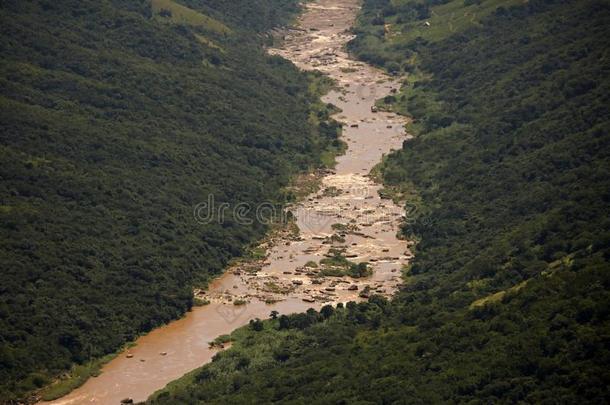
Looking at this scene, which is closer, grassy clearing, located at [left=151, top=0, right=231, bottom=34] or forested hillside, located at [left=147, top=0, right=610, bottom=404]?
forested hillside, located at [left=147, top=0, right=610, bottom=404]

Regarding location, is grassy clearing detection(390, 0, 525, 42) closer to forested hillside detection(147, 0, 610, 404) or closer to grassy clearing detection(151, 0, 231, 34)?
forested hillside detection(147, 0, 610, 404)

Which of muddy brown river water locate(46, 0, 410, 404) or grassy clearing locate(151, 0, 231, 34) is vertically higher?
grassy clearing locate(151, 0, 231, 34)

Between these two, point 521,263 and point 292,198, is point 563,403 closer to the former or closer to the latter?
A: point 521,263

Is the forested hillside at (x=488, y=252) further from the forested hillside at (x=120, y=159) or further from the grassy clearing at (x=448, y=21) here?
the forested hillside at (x=120, y=159)

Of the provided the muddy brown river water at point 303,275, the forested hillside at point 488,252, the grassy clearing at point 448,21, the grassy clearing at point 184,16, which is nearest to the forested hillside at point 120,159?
the grassy clearing at point 184,16

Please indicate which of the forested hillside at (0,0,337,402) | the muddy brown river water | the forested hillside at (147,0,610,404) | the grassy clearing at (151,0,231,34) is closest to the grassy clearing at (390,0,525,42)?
the forested hillside at (147,0,610,404)
